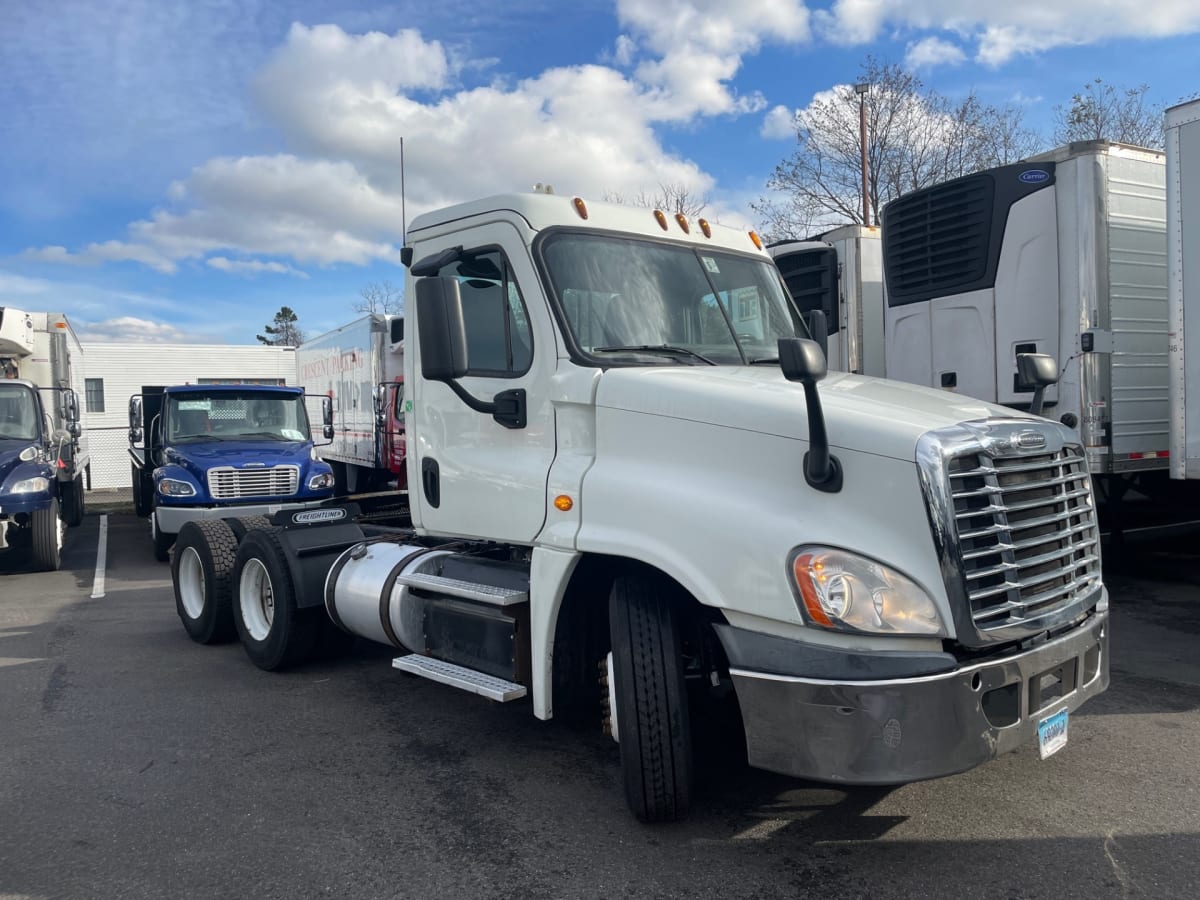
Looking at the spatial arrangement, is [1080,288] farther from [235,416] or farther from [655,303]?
[235,416]

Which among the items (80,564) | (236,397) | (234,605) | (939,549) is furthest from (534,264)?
(80,564)

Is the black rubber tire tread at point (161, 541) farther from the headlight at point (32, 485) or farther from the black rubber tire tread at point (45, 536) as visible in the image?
the headlight at point (32, 485)

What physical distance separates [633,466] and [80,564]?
10.7 m

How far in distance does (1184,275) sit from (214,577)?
7173mm

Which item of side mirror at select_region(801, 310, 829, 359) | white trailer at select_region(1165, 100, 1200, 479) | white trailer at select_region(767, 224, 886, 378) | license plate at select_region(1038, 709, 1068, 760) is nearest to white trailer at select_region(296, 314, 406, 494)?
white trailer at select_region(767, 224, 886, 378)

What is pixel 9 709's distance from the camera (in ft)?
18.3

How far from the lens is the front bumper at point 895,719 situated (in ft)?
9.90

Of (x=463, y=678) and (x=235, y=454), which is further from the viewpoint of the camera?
(x=235, y=454)

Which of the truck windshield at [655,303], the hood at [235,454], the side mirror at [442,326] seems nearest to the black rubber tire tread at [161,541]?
the hood at [235,454]

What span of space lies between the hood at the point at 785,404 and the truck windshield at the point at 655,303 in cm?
19

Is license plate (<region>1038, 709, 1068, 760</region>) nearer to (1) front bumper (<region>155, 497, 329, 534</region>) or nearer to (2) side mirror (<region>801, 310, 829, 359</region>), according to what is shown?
(2) side mirror (<region>801, 310, 829, 359</region>)

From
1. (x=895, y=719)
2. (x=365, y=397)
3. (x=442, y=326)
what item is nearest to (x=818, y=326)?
(x=442, y=326)

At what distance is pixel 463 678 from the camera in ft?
14.5

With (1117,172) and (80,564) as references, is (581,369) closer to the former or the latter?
(1117,172)
